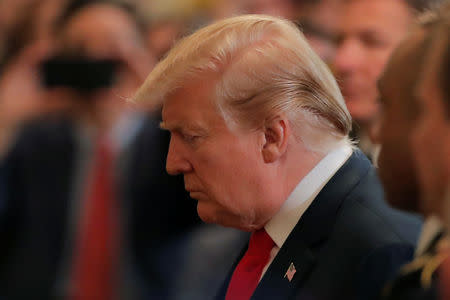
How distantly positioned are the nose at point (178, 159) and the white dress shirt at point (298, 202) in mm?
258

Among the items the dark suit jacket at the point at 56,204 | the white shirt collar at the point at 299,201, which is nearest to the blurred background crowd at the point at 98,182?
the dark suit jacket at the point at 56,204

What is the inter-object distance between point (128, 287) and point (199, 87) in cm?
240

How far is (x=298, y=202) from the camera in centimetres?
226

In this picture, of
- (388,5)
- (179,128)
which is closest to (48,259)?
(388,5)

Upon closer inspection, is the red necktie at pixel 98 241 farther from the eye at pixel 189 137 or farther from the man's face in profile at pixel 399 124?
the man's face in profile at pixel 399 124

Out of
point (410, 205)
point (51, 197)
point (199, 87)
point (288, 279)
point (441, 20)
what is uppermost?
point (441, 20)

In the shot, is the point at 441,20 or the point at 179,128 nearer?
the point at 441,20

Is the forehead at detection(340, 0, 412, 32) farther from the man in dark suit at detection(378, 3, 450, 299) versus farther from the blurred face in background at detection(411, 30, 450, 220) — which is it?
the blurred face in background at detection(411, 30, 450, 220)

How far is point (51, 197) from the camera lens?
15.0 feet

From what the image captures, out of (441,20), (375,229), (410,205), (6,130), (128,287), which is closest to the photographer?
(441,20)

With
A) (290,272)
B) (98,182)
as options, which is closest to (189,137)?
(290,272)

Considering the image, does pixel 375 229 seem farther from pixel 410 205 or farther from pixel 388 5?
pixel 388 5

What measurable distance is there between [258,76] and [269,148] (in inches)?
7.1

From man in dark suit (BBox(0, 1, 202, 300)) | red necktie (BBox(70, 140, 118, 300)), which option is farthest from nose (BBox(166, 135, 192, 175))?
red necktie (BBox(70, 140, 118, 300))
